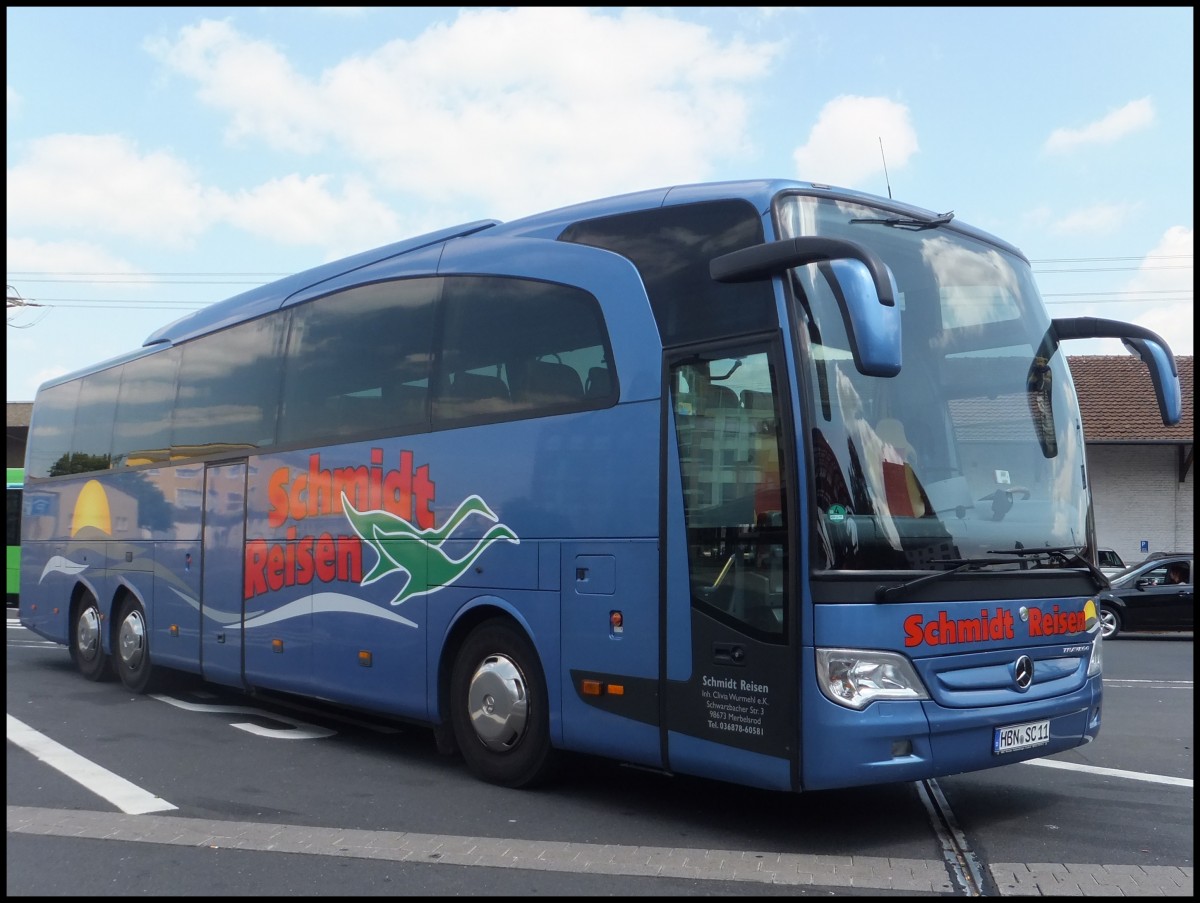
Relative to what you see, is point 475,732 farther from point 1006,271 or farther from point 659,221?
point 1006,271

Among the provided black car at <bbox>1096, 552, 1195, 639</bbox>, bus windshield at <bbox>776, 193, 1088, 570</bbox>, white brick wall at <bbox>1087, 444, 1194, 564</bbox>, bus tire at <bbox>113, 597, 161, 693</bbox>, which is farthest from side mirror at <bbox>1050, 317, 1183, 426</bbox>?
white brick wall at <bbox>1087, 444, 1194, 564</bbox>

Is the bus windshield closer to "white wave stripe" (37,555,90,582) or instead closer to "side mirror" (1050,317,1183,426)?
"side mirror" (1050,317,1183,426)

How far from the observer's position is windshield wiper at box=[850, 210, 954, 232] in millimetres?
6855

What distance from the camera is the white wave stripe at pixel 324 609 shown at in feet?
29.6

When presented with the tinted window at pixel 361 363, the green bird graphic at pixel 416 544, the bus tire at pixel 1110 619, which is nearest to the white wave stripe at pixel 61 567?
the tinted window at pixel 361 363

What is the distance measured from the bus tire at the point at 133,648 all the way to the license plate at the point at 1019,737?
9.36 metres

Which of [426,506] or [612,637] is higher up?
[426,506]

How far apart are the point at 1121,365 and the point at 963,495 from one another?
30.7 metres

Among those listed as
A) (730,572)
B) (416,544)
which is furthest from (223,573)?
(730,572)

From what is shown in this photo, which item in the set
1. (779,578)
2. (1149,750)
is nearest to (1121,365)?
(1149,750)

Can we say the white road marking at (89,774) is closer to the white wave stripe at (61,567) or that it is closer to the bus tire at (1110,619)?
the white wave stripe at (61,567)

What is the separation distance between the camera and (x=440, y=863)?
5996mm

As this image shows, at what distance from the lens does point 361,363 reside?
9500mm

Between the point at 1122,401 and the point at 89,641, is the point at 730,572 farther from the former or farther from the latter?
the point at 1122,401
